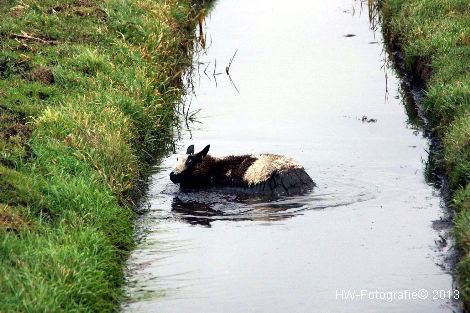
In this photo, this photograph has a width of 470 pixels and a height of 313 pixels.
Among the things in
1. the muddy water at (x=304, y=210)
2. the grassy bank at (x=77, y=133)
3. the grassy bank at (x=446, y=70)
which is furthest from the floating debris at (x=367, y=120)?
the grassy bank at (x=77, y=133)

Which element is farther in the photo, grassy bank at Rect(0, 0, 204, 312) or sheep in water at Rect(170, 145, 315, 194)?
sheep in water at Rect(170, 145, 315, 194)

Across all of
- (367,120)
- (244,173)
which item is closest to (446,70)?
(367,120)

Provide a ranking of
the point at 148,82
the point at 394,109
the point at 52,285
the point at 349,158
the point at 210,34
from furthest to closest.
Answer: the point at 210,34
the point at 394,109
the point at 148,82
the point at 349,158
the point at 52,285

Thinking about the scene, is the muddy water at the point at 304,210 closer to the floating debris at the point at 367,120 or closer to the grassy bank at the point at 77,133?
the floating debris at the point at 367,120

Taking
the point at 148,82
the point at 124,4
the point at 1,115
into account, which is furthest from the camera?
the point at 124,4

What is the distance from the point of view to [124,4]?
58.1 ft

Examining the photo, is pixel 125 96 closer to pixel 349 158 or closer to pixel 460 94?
pixel 349 158

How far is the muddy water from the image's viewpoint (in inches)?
360

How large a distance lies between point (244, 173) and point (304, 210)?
1.10 metres

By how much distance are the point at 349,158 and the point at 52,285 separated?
236 inches

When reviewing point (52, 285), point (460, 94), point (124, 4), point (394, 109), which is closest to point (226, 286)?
point (52, 285)

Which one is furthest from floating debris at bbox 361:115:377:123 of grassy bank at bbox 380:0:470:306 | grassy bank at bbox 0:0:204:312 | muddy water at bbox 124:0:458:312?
grassy bank at bbox 0:0:204:312

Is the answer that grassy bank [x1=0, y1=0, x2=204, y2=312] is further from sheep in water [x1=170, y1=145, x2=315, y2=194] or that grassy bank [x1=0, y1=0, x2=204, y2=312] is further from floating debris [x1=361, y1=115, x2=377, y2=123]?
floating debris [x1=361, y1=115, x2=377, y2=123]

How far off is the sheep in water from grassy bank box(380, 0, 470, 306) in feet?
6.14
